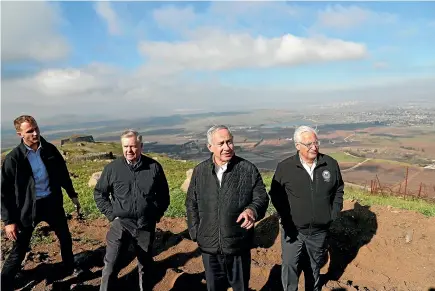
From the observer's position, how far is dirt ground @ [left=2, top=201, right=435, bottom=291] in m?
5.57

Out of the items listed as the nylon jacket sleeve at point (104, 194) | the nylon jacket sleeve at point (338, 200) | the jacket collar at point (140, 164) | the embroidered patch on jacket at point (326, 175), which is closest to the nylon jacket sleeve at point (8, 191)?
the nylon jacket sleeve at point (104, 194)

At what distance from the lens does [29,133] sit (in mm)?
4562

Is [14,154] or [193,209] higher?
[14,154]

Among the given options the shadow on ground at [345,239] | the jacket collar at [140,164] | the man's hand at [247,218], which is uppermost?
the jacket collar at [140,164]

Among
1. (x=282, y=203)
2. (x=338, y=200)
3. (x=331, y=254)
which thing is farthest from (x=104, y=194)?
(x=331, y=254)

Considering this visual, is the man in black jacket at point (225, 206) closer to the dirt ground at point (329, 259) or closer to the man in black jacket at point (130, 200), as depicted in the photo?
the man in black jacket at point (130, 200)

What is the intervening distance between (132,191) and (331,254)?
4362 millimetres

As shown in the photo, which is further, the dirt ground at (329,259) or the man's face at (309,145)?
the dirt ground at (329,259)

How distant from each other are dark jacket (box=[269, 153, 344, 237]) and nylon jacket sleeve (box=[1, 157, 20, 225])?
140 inches

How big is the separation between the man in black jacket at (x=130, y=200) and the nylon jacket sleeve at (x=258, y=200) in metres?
1.42

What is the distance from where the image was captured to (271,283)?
5711mm

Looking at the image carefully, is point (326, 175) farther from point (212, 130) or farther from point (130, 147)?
point (130, 147)

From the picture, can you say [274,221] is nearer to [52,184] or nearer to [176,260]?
[176,260]

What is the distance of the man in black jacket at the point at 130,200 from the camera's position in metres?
4.44
